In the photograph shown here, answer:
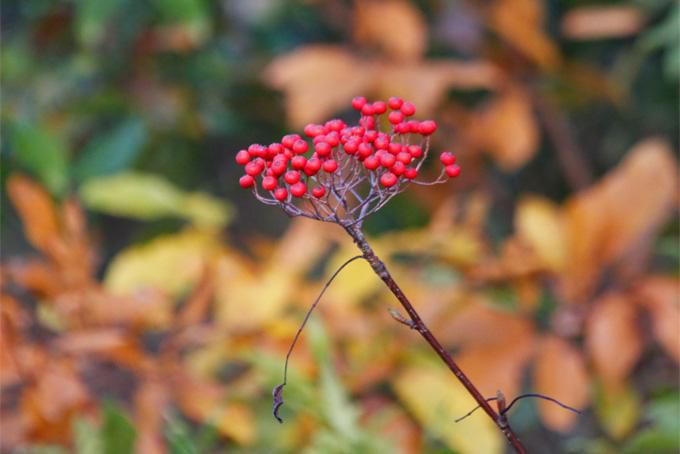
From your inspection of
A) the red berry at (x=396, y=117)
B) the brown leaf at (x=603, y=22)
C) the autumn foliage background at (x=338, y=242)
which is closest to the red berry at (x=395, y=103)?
the red berry at (x=396, y=117)

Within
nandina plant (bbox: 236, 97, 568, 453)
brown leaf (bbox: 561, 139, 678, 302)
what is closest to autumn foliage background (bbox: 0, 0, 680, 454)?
brown leaf (bbox: 561, 139, 678, 302)

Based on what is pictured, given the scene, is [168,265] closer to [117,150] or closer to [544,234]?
[117,150]

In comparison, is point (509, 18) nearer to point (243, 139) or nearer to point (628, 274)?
point (628, 274)

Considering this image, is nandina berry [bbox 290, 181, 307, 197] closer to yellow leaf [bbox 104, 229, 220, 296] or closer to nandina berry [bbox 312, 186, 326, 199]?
nandina berry [bbox 312, 186, 326, 199]

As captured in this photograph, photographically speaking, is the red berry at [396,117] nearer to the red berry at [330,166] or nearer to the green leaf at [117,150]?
the red berry at [330,166]

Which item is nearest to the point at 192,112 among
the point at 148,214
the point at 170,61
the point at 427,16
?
the point at 170,61
